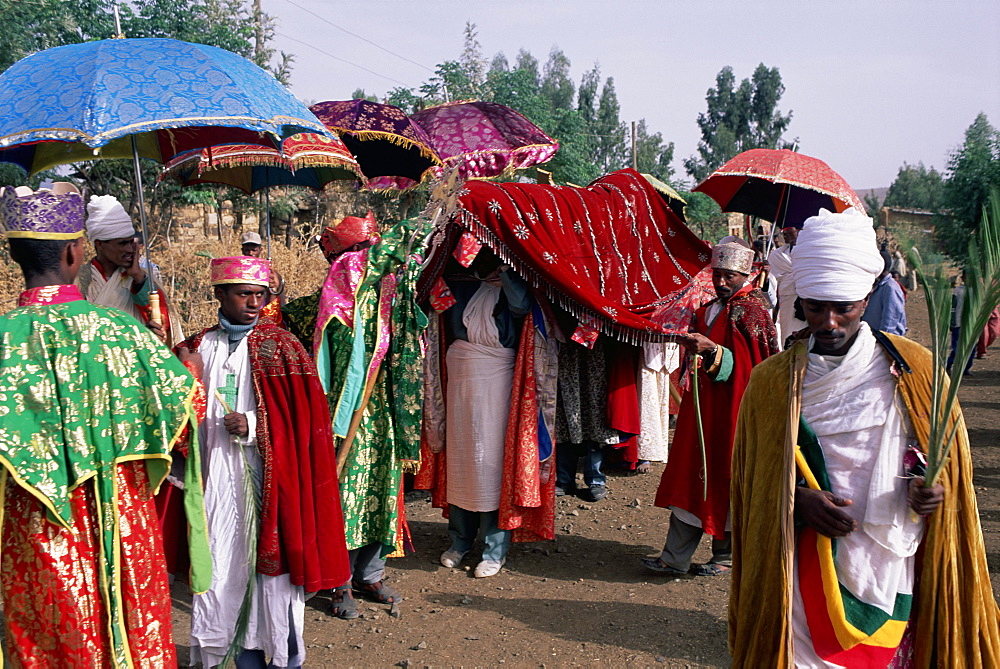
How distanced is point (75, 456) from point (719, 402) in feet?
11.5

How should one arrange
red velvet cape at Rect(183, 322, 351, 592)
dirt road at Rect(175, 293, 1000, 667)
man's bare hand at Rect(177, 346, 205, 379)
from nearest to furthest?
man's bare hand at Rect(177, 346, 205, 379) → red velvet cape at Rect(183, 322, 351, 592) → dirt road at Rect(175, 293, 1000, 667)

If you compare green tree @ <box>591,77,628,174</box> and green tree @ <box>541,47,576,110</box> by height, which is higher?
green tree @ <box>541,47,576,110</box>

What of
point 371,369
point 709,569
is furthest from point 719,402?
point 371,369

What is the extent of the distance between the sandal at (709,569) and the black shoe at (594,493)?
5.73 ft

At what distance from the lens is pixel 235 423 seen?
3508 millimetres

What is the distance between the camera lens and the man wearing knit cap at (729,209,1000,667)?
8.13 ft

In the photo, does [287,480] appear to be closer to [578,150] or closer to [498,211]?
[498,211]

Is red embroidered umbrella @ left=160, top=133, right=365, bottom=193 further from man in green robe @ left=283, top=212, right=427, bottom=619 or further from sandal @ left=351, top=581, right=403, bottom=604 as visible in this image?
sandal @ left=351, top=581, right=403, bottom=604

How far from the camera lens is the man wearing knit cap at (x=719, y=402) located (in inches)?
190

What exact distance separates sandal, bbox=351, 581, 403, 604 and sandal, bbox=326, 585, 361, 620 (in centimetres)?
17

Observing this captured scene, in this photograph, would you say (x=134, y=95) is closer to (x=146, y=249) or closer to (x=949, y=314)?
(x=146, y=249)

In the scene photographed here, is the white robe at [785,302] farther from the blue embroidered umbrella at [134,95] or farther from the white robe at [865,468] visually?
the blue embroidered umbrella at [134,95]

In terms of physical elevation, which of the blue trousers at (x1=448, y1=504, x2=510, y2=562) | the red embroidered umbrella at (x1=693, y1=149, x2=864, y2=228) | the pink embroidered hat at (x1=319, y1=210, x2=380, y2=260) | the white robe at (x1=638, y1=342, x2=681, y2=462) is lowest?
the blue trousers at (x1=448, y1=504, x2=510, y2=562)

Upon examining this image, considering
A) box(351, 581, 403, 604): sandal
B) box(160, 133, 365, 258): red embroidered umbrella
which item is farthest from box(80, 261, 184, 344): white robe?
box(351, 581, 403, 604): sandal
